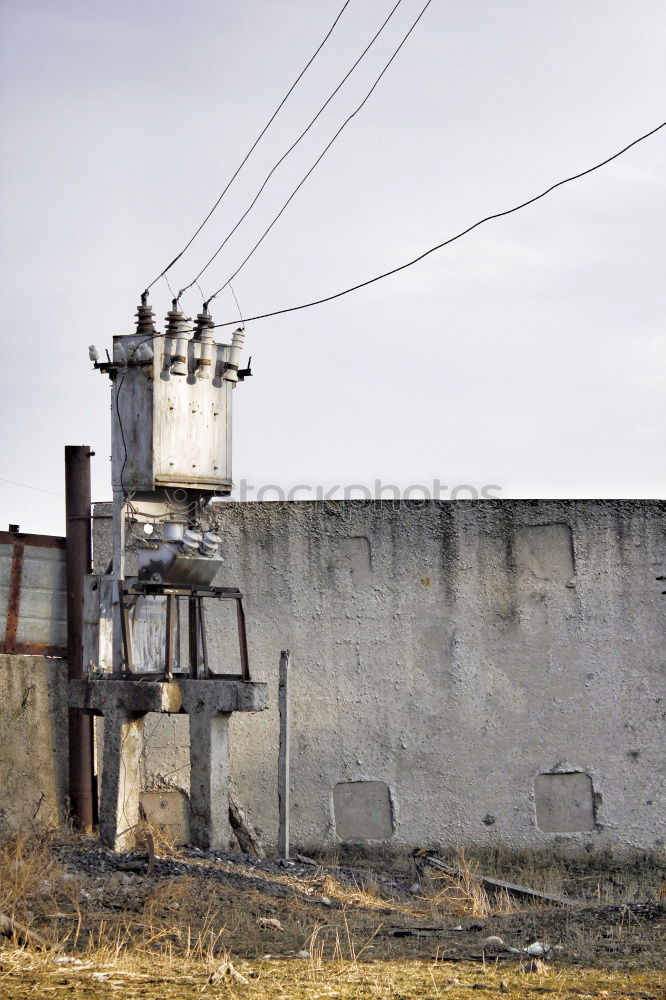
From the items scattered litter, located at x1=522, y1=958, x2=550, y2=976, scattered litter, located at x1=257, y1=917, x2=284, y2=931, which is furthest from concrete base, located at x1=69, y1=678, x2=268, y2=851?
scattered litter, located at x1=522, y1=958, x2=550, y2=976

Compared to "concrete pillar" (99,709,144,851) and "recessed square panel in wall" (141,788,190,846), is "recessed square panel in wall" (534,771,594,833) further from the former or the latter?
"concrete pillar" (99,709,144,851)

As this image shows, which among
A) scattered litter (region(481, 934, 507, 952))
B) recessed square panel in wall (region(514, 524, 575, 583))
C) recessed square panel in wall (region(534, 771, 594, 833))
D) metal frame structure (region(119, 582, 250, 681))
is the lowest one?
scattered litter (region(481, 934, 507, 952))

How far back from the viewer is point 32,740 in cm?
945

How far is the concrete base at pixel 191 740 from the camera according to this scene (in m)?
8.27

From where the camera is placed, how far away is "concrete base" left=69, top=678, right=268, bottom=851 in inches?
326

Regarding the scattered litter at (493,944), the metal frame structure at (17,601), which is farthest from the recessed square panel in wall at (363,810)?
the scattered litter at (493,944)

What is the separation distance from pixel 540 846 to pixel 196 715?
3152 mm

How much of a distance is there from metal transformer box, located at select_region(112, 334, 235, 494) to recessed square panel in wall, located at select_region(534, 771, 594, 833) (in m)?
3.71

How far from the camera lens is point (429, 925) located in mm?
6965

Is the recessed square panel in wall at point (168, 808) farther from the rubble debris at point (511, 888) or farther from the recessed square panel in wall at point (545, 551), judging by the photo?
the recessed square panel in wall at point (545, 551)

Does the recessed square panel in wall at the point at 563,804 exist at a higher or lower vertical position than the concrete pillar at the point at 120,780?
lower

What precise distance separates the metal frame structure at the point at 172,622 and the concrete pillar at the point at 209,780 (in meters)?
0.38

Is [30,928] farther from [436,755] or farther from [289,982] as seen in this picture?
[436,755]

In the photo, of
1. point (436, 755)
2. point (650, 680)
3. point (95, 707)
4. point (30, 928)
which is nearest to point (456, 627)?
point (436, 755)
